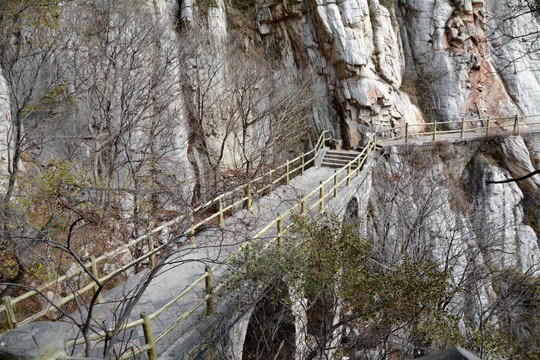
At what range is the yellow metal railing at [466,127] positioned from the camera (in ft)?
61.4

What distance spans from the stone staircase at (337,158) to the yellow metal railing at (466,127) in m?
2.43

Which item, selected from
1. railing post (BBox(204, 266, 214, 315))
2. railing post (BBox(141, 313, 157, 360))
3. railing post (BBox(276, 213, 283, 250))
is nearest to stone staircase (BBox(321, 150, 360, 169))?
railing post (BBox(276, 213, 283, 250))

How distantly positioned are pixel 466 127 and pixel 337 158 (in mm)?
8849

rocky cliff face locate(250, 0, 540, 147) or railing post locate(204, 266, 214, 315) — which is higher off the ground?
rocky cliff face locate(250, 0, 540, 147)

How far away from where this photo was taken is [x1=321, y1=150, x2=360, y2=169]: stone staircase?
17.3 meters

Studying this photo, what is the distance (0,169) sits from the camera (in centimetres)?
1147

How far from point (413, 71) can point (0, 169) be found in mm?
21199

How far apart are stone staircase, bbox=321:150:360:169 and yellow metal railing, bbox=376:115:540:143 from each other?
2.43m

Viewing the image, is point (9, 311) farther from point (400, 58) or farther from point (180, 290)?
point (400, 58)

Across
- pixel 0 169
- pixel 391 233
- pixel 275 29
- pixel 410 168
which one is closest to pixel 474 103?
pixel 410 168

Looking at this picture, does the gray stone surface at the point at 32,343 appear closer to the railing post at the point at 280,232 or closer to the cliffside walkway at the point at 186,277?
the cliffside walkway at the point at 186,277

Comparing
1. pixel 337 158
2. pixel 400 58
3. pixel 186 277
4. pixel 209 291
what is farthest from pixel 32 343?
pixel 400 58

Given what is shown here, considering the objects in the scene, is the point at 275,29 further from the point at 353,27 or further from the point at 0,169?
the point at 0,169

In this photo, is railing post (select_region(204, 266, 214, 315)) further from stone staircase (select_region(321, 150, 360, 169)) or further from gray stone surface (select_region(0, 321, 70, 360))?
stone staircase (select_region(321, 150, 360, 169))
